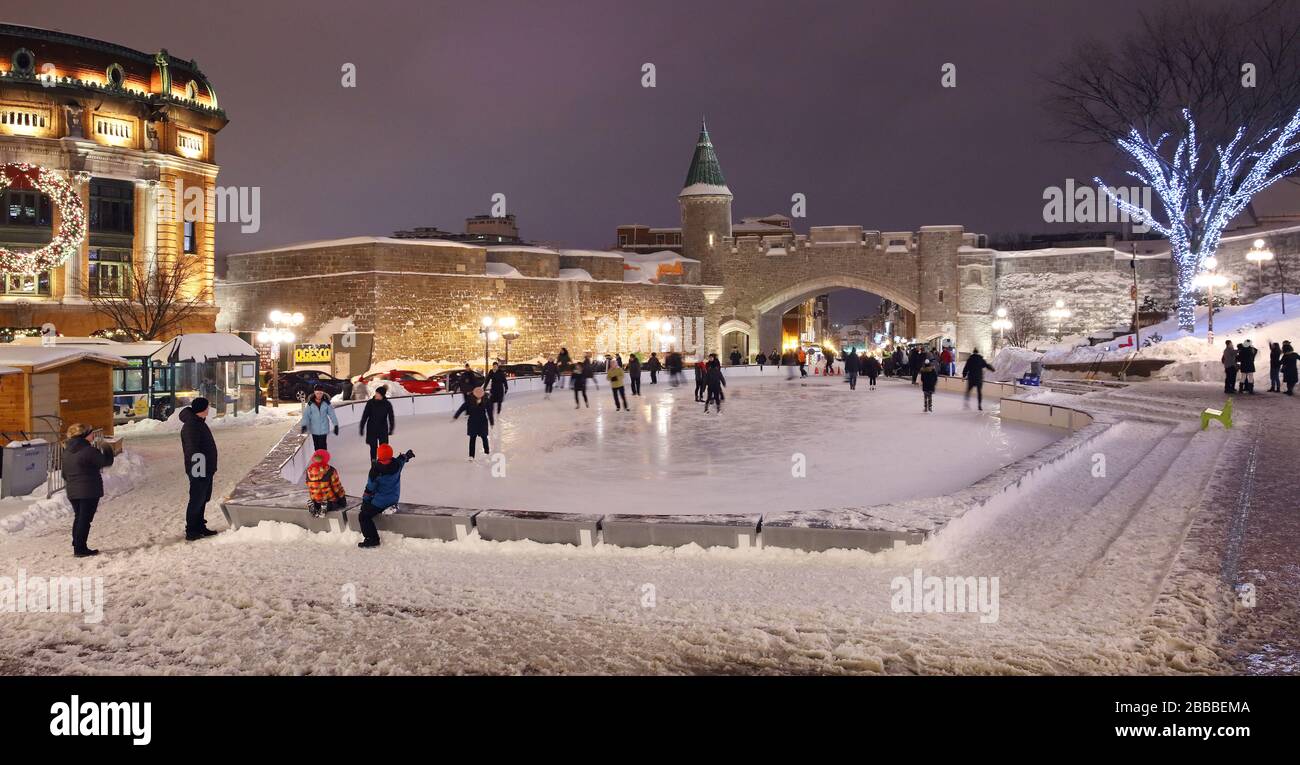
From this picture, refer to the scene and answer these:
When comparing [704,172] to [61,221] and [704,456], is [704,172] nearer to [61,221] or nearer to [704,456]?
[61,221]

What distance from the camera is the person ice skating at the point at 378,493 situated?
565 cm

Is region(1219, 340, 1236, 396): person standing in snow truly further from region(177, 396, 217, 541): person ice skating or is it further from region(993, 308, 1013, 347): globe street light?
region(993, 308, 1013, 347): globe street light

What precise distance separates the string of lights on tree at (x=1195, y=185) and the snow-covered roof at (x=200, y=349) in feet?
73.0

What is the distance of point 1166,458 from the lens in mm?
7965

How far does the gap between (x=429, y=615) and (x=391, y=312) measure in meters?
→ 27.6

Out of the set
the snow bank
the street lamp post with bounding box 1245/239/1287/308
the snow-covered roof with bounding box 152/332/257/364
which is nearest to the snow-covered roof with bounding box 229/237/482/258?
the snow-covered roof with bounding box 152/332/257/364

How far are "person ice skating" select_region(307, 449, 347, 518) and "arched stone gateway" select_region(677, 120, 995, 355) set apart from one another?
3466 cm

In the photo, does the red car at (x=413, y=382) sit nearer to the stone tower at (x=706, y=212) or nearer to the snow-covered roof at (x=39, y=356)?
the snow-covered roof at (x=39, y=356)

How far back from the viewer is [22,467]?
25.3 ft

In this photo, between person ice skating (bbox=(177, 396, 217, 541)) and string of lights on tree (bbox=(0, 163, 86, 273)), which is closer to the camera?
person ice skating (bbox=(177, 396, 217, 541))

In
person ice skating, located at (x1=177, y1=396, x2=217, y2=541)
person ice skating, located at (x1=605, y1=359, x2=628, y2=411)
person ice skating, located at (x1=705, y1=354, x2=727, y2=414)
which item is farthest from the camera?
person ice skating, located at (x1=705, y1=354, x2=727, y2=414)

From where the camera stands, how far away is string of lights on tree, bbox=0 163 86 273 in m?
24.3
